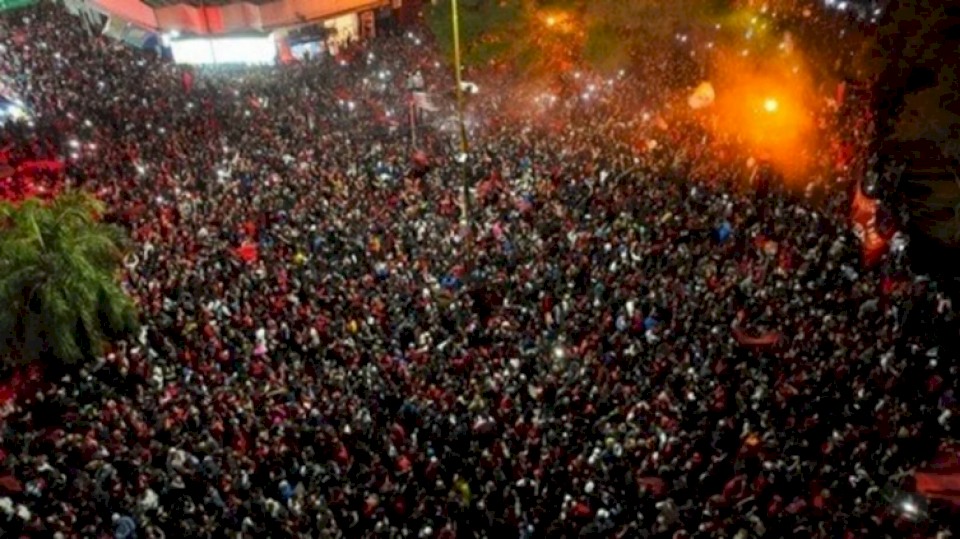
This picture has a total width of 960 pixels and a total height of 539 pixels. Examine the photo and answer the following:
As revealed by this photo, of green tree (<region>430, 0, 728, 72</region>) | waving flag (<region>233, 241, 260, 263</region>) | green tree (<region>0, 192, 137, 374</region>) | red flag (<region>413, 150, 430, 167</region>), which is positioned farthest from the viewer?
green tree (<region>430, 0, 728, 72</region>)

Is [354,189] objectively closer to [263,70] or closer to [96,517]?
[96,517]

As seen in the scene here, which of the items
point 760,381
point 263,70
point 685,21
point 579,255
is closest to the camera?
point 760,381

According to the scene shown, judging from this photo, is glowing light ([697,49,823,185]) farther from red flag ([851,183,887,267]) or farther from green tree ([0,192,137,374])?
green tree ([0,192,137,374])

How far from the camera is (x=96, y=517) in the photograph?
9102 millimetres

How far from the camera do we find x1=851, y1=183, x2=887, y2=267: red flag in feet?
44.2

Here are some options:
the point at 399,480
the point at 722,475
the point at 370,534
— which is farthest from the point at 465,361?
the point at 722,475

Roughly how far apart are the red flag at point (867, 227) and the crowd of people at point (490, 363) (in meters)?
0.31

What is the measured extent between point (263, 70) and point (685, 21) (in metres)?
14.9

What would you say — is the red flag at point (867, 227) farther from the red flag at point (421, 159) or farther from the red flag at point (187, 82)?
the red flag at point (187, 82)

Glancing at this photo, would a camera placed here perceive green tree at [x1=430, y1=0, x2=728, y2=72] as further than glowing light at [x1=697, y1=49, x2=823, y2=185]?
Yes

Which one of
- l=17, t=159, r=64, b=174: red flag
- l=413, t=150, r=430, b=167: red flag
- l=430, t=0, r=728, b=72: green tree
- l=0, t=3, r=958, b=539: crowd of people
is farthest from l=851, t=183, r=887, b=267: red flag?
l=17, t=159, r=64, b=174: red flag

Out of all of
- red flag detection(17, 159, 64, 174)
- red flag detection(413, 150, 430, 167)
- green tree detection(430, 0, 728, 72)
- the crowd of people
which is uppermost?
green tree detection(430, 0, 728, 72)

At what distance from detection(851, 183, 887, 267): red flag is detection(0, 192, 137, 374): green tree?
507 inches

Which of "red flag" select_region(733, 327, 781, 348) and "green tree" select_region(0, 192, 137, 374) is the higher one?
"green tree" select_region(0, 192, 137, 374)
